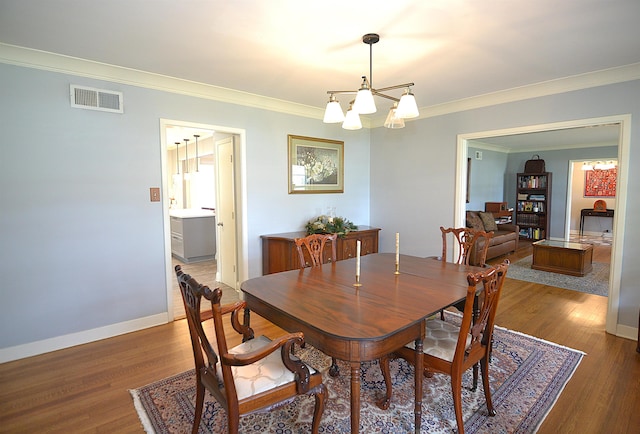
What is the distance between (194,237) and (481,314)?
5.43 m

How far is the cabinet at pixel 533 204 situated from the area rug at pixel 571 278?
254 centimetres

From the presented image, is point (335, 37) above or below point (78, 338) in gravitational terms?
above

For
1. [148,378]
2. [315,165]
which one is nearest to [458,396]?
[148,378]

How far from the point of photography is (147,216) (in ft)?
10.5

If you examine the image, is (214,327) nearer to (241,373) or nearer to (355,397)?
(241,373)

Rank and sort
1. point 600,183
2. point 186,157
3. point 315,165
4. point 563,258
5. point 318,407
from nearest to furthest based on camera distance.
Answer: point 318,407, point 315,165, point 563,258, point 186,157, point 600,183

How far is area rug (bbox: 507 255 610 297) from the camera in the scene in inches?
176

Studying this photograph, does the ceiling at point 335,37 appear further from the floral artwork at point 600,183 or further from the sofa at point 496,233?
the floral artwork at point 600,183

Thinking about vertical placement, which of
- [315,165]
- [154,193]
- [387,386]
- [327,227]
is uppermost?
[315,165]

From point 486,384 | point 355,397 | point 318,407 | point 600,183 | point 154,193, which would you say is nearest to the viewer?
point 355,397

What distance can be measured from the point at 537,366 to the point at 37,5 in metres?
4.20

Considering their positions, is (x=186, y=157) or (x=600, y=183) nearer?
(x=186, y=157)

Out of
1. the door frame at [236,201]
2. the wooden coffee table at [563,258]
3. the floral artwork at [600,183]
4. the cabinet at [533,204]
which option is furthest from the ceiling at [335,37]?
the floral artwork at [600,183]

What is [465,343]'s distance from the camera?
65.9 inches
